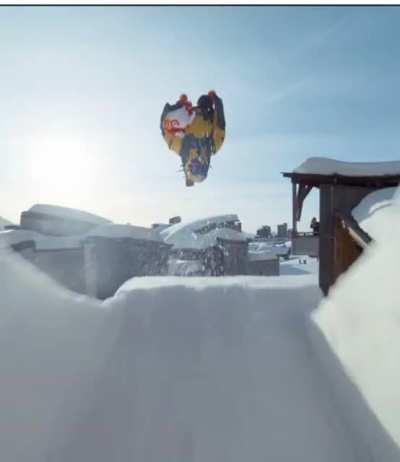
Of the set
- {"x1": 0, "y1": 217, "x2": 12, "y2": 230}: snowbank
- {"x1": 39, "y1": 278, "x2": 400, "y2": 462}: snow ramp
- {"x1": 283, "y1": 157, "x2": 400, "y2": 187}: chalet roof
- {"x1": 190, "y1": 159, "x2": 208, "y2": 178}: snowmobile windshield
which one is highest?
{"x1": 190, "y1": 159, "x2": 208, "y2": 178}: snowmobile windshield

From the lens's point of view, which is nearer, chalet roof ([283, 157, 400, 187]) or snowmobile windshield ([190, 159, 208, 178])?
chalet roof ([283, 157, 400, 187])

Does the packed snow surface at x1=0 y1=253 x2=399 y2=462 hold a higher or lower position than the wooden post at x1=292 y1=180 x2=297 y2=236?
lower

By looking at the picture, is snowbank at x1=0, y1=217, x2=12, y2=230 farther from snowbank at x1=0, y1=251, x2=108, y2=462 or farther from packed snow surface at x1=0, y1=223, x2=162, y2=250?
snowbank at x1=0, y1=251, x2=108, y2=462

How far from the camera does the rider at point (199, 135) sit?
35.4 feet

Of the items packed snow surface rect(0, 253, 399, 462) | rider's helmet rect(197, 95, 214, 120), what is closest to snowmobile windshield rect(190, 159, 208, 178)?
rider's helmet rect(197, 95, 214, 120)

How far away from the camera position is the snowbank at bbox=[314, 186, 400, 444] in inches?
129

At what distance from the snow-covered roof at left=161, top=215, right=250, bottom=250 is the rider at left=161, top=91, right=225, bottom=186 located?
7809mm

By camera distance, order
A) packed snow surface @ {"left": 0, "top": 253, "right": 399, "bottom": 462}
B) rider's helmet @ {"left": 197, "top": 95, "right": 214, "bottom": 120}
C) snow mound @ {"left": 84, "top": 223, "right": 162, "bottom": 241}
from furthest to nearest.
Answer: snow mound @ {"left": 84, "top": 223, "right": 162, "bottom": 241} → rider's helmet @ {"left": 197, "top": 95, "right": 214, "bottom": 120} → packed snow surface @ {"left": 0, "top": 253, "right": 399, "bottom": 462}

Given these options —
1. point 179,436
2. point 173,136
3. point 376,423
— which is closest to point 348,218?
point 376,423

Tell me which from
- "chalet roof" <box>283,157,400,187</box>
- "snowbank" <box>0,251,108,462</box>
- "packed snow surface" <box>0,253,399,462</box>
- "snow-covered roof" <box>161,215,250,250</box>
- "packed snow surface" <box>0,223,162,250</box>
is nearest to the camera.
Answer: "snowbank" <box>0,251,108,462</box>

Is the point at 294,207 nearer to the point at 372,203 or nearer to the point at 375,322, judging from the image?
the point at 372,203

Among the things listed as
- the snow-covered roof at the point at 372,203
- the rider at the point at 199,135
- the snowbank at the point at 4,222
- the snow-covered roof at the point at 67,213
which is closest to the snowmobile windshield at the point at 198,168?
the rider at the point at 199,135

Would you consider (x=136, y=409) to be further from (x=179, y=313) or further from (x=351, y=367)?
(x=351, y=367)

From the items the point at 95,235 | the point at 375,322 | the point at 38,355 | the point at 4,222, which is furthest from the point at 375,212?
the point at 4,222
